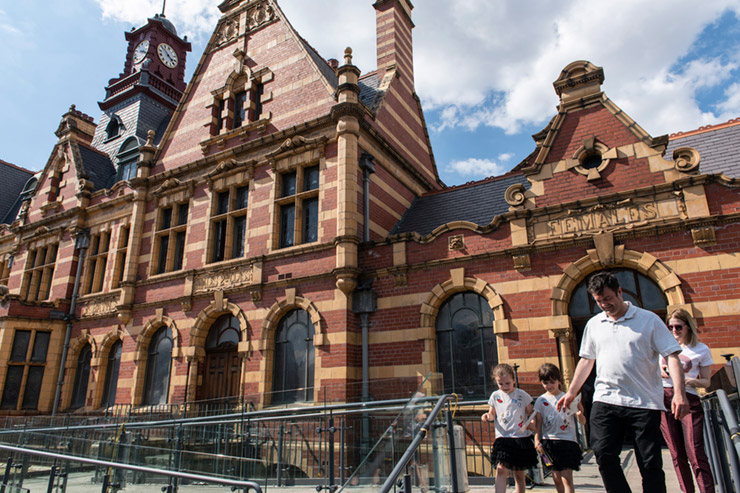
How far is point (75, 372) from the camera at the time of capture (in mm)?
19281

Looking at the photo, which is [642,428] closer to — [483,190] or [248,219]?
[483,190]

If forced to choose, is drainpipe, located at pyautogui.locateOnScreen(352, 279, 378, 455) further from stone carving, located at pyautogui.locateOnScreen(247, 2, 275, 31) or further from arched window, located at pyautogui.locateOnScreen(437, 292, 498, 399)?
stone carving, located at pyautogui.locateOnScreen(247, 2, 275, 31)

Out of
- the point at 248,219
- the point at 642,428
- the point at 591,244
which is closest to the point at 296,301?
the point at 248,219

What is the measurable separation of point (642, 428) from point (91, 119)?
101 feet

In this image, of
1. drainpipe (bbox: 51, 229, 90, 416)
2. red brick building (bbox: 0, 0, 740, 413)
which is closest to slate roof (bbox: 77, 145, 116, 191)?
red brick building (bbox: 0, 0, 740, 413)

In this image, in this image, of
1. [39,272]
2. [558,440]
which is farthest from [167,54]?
[558,440]

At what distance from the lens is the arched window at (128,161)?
22173 mm

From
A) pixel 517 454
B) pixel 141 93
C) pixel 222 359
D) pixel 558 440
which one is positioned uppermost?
pixel 141 93

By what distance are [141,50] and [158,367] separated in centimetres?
2411

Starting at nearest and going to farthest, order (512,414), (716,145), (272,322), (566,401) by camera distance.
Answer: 1. (566,401)
2. (512,414)
3. (716,145)
4. (272,322)

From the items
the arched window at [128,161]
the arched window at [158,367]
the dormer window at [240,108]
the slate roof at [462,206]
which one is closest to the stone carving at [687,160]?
the slate roof at [462,206]

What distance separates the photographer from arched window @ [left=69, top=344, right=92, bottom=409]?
1881cm

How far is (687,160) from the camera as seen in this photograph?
33.0ft

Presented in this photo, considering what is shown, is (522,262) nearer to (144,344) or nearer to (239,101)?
(239,101)
